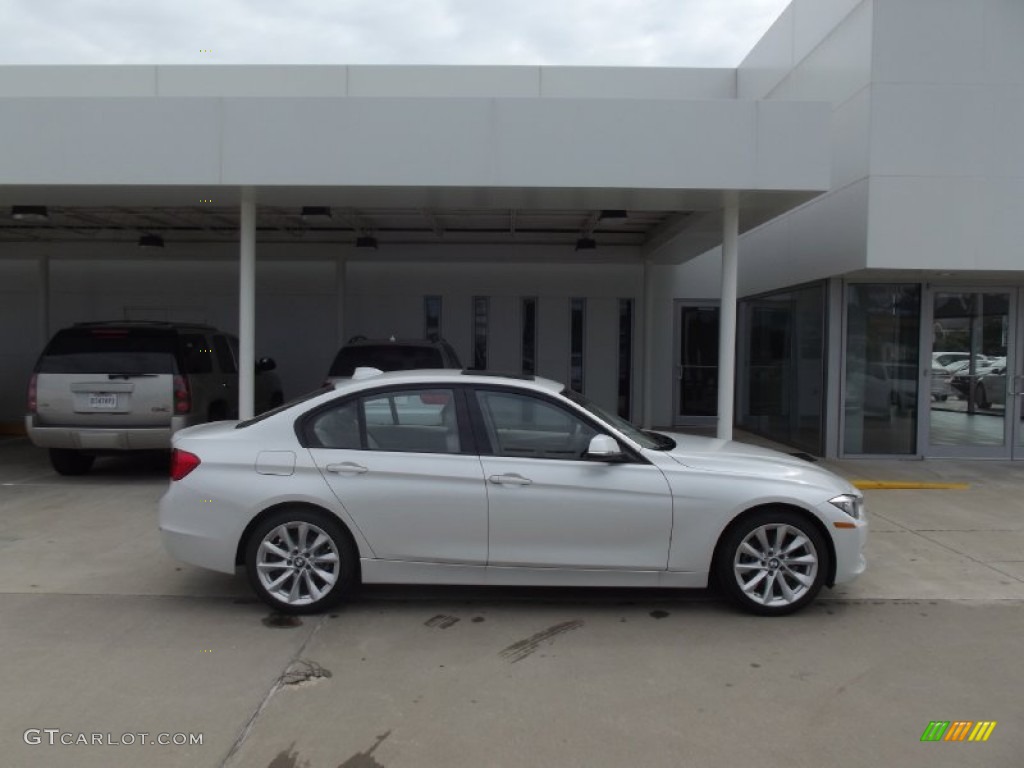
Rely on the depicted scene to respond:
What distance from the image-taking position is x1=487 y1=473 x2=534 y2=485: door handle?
4.94 m

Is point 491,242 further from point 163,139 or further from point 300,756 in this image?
point 300,756

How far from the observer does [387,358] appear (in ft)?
31.4

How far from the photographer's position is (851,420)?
11.4 meters

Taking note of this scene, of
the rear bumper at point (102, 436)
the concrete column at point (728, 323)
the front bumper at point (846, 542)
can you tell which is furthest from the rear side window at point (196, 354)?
the front bumper at point (846, 542)

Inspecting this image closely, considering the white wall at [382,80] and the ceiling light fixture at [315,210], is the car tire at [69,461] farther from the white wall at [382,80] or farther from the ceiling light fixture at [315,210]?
the white wall at [382,80]

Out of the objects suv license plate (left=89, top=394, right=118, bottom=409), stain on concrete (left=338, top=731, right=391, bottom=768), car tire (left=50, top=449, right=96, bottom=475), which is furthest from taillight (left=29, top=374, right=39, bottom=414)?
stain on concrete (left=338, top=731, right=391, bottom=768)

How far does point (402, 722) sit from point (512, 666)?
0.82 metres

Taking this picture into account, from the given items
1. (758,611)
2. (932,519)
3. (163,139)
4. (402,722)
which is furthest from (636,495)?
(163,139)

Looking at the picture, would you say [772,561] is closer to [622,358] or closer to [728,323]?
[728,323]

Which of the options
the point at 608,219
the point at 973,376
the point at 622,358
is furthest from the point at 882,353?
the point at 622,358

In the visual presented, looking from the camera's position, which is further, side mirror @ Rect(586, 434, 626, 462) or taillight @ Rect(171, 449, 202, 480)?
taillight @ Rect(171, 449, 202, 480)

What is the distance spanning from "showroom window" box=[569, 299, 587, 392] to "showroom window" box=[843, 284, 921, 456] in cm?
551

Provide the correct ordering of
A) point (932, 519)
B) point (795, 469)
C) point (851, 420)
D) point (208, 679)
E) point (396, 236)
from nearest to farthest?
point (208, 679) < point (795, 469) < point (932, 519) < point (851, 420) < point (396, 236)

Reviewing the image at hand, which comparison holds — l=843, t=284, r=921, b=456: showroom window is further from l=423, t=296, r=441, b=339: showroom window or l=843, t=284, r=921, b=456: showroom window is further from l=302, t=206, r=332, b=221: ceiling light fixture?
l=423, t=296, r=441, b=339: showroom window
